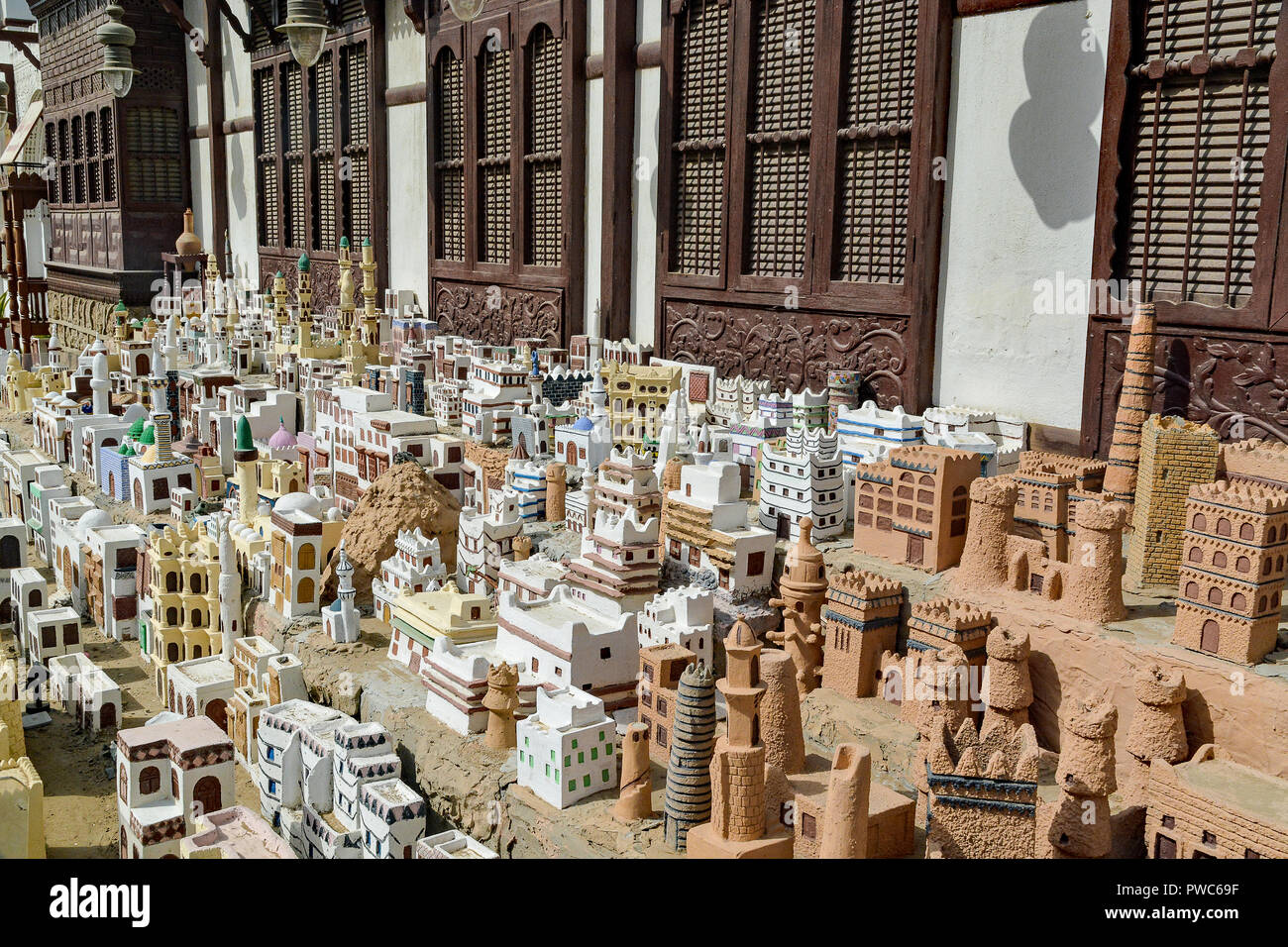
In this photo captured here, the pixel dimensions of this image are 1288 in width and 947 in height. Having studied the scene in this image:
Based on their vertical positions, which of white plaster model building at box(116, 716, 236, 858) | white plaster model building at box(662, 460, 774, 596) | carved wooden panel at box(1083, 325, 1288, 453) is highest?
carved wooden panel at box(1083, 325, 1288, 453)

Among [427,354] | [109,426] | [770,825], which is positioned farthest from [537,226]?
[770,825]

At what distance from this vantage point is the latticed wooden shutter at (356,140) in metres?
21.1

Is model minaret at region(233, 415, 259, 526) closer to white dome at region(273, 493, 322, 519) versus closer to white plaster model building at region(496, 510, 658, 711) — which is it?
white dome at region(273, 493, 322, 519)

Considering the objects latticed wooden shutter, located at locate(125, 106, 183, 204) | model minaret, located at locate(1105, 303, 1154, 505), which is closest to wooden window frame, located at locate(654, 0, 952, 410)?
model minaret, located at locate(1105, 303, 1154, 505)

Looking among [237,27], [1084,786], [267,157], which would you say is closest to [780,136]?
[1084,786]

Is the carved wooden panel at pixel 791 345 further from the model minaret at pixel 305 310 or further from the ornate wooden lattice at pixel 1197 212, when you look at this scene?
the model minaret at pixel 305 310

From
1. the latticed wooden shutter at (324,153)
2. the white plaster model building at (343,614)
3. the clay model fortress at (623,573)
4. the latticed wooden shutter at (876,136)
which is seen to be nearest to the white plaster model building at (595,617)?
the clay model fortress at (623,573)

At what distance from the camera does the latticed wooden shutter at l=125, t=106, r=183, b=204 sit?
29.0 metres

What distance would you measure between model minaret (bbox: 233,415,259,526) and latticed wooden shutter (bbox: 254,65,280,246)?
13.8m

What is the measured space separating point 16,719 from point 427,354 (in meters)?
8.06

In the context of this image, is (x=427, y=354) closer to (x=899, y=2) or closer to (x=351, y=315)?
(x=351, y=315)

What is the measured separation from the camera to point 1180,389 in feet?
30.5

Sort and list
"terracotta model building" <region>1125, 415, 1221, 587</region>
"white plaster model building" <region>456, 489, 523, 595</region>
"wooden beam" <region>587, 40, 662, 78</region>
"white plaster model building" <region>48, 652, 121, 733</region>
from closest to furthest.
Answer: "terracotta model building" <region>1125, 415, 1221, 587</region> → "white plaster model building" <region>456, 489, 523, 595</region> → "white plaster model building" <region>48, 652, 121, 733</region> → "wooden beam" <region>587, 40, 662, 78</region>

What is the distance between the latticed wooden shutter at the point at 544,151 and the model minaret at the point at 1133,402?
9640mm
